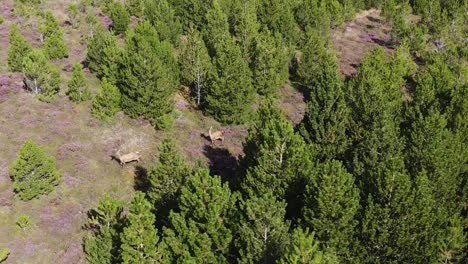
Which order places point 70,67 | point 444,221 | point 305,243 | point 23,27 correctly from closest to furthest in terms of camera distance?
point 305,243 → point 444,221 → point 70,67 → point 23,27

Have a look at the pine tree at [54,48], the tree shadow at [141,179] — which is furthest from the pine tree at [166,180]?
the pine tree at [54,48]

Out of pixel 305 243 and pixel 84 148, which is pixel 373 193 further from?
pixel 84 148

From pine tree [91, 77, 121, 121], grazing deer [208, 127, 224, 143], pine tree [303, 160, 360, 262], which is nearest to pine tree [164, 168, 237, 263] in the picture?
pine tree [303, 160, 360, 262]

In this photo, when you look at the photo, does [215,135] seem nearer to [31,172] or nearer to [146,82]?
[146,82]

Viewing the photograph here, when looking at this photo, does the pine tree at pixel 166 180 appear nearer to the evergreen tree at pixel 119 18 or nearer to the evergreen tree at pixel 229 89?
the evergreen tree at pixel 229 89

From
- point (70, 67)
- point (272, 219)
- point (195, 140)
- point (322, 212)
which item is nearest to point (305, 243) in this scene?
point (272, 219)

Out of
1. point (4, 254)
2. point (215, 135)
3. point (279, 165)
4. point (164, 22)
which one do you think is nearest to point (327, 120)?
point (279, 165)

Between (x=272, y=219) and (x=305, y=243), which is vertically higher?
(x=305, y=243)
